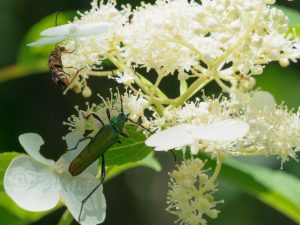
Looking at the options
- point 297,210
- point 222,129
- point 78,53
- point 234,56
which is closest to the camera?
point 222,129

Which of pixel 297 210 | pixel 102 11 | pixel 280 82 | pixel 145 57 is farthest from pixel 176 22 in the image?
pixel 280 82

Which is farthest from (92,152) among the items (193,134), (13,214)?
(13,214)

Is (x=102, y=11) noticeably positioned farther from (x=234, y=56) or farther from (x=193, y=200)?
(x=193, y=200)

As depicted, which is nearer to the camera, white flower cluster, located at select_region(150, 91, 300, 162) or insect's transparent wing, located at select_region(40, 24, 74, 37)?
white flower cluster, located at select_region(150, 91, 300, 162)

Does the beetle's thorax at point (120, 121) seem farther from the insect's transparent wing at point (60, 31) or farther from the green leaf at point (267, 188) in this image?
the green leaf at point (267, 188)

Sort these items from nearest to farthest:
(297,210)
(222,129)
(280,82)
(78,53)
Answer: (222,129), (78,53), (297,210), (280,82)

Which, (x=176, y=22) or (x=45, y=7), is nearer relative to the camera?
(x=176, y=22)

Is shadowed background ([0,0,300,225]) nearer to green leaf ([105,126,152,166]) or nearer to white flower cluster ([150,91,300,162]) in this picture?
green leaf ([105,126,152,166])

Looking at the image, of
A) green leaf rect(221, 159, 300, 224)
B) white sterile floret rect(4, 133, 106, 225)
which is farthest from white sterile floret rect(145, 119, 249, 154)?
green leaf rect(221, 159, 300, 224)
